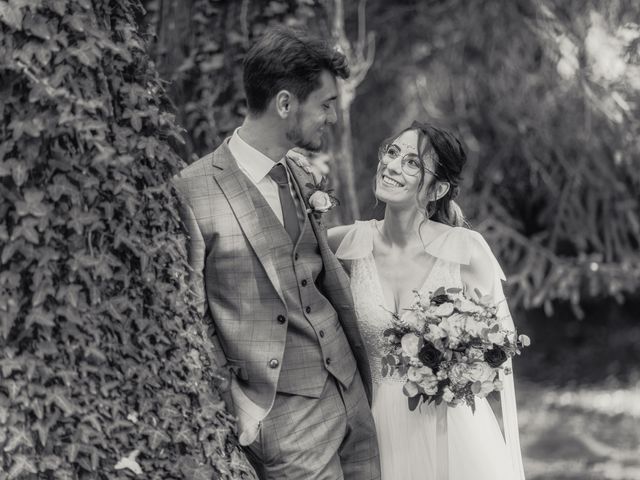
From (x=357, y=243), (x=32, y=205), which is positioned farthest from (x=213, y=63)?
(x=32, y=205)

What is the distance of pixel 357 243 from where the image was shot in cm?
417

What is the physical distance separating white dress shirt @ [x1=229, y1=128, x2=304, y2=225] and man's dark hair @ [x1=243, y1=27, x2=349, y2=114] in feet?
0.50

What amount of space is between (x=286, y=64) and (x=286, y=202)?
0.51m

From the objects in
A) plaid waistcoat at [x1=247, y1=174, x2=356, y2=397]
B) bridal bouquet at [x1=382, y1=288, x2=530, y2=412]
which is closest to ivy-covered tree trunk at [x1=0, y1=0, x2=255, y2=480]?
plaid waistcoat at [x1=247, y1=174, x2=356, y2=397]

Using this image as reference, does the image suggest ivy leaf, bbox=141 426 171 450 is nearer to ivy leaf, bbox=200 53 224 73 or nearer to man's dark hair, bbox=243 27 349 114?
man's dark hair, bbox=243 27 349 114

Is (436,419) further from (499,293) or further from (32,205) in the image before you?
(32,205)

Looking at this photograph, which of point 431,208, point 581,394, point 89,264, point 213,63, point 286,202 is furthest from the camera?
point 581,394

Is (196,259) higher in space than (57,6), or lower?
lower

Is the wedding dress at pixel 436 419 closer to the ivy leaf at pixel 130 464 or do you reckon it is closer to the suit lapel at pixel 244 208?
the suit lapel at pixel 244 208

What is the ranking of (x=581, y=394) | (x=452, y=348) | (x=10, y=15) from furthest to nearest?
(x=581, y=394) < (x=452, y=348) < (x=10, y=15)

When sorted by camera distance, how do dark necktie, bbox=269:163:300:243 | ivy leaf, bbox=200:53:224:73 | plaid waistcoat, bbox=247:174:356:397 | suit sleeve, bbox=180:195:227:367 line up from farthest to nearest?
ivy leaf, bbox=200:53:224:73 → dark necktie, bbox=269:163:300:243 → plaid waistcoat, bbox=247:174:356:397 → suit sleeve, bbox=180:195:227:367

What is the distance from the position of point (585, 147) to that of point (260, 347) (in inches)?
262

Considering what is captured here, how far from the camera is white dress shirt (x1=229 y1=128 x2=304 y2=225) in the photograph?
11.1ft

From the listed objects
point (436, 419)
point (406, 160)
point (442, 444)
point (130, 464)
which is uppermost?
point (406, 160)
